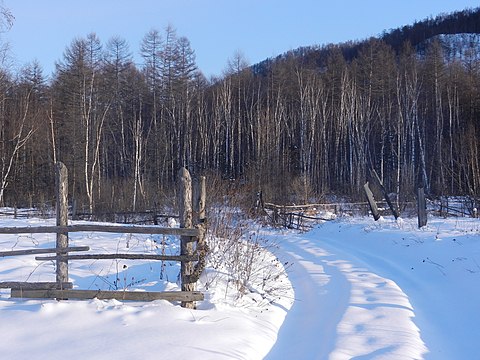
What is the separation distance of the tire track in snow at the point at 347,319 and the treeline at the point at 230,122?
24.5 meters

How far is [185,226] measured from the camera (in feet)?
25.1

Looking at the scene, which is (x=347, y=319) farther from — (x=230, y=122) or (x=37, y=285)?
(x=230, y=122)

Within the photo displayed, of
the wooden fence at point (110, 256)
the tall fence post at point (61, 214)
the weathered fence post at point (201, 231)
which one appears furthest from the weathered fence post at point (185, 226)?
the tall fence post at point (61, 214)

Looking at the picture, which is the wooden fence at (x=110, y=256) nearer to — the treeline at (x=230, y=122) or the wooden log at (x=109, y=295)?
the wooden log at (x=109, y=295)

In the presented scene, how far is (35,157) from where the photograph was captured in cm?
4347

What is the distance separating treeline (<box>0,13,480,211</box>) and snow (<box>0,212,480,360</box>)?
24.3 metres

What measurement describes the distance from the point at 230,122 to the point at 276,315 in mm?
39902

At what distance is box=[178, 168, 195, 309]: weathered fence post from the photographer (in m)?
7.43

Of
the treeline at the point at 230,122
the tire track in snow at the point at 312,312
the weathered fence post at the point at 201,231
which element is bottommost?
the tire track in snow at the point at 312,312

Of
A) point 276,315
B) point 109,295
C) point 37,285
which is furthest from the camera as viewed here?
point 276,315

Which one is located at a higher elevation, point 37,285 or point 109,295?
point 37,285

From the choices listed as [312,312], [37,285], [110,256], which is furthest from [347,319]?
[37,285]

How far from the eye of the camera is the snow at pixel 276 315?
5676mm

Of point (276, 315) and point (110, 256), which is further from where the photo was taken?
point (276, 315)
